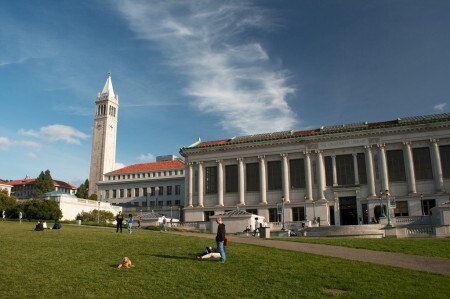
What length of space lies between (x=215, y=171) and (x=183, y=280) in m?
62.6

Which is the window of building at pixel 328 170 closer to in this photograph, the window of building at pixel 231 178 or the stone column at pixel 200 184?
the window of building at pixel 231 178

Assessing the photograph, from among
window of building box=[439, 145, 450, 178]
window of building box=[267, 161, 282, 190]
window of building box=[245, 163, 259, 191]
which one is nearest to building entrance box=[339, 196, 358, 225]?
window of building box=[267, 161, 282, 190]

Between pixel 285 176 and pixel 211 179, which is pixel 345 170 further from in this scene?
pixel 211 179

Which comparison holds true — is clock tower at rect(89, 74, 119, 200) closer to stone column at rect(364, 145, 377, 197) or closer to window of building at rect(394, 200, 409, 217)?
stone column at rect(364, 145, 377, 197)

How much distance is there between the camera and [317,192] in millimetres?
68438

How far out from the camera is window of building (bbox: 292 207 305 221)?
68.9m

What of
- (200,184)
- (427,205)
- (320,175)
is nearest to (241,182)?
(200,184)

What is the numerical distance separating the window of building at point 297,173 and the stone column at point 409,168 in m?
16.7

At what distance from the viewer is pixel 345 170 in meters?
67.5

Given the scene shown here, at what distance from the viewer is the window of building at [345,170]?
66875mm

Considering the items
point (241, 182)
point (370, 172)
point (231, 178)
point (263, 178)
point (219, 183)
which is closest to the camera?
point (370, 172)

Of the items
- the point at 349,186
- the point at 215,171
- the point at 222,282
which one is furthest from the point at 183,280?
the point at 215,171

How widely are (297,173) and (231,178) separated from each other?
1292 centimetres

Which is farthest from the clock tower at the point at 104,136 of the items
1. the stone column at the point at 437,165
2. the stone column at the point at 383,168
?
the stone column at the point at 437,165
